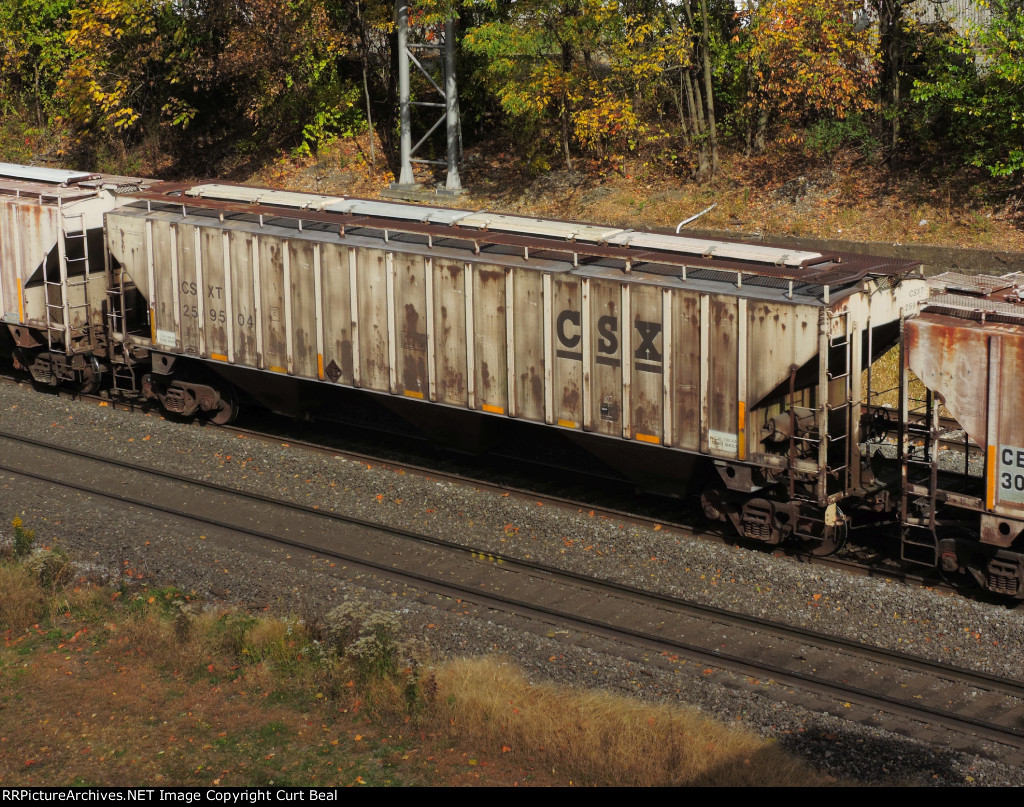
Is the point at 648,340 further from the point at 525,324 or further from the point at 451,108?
the point at 451,108

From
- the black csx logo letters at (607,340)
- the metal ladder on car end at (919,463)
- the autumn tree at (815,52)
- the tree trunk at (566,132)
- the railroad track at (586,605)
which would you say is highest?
Answer: the autumn tree at (815,52)

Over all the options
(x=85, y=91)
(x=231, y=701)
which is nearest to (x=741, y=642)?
(x=231, y=701)

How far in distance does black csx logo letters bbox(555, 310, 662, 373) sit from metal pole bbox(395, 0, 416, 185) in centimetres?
1885

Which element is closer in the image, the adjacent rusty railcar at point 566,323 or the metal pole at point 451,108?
the adjacent rusty railcar at point 566,323

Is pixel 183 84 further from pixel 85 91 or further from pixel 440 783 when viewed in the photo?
pixel 440 783

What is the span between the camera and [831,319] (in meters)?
14.0

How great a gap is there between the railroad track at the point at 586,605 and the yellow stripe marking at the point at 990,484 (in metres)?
2.06

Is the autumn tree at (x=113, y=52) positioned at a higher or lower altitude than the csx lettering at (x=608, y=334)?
higher

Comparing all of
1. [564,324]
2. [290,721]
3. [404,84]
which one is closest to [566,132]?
[404,84]

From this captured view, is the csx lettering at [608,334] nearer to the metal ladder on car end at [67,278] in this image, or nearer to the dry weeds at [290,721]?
the dry weeds at [290,721]

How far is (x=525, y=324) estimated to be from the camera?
16.6 m

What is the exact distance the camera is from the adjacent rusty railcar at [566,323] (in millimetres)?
14773

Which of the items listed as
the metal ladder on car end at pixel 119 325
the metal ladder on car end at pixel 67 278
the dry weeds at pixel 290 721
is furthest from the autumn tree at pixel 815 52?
the dry weeds at pixel 290 721

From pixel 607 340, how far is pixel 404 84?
1946 centimetres
